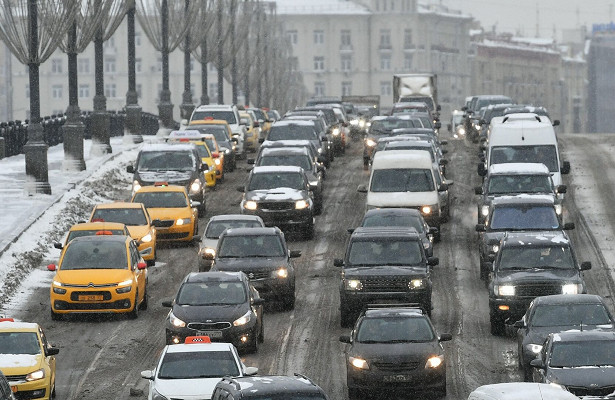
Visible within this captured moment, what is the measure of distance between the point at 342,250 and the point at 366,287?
32.0 feet

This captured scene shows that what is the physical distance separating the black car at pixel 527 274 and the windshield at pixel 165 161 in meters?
15.7

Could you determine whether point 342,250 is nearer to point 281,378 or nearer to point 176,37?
point 281,378

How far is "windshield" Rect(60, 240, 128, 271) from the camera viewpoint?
28.9 m

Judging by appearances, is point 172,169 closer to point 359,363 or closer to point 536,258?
point 536,258

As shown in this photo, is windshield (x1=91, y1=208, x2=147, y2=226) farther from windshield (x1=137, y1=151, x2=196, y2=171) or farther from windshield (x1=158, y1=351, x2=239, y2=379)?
windshield (x1=158, y1=351, x2=239, y2=379)

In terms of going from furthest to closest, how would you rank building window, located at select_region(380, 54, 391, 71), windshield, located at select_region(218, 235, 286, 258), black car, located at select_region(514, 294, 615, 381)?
building window, located at select_region(380, 54, 391, 71) < windshield, located at select_region(218, 235, 286, 258) < black car, located at select_region(514, 294, 615, 381)

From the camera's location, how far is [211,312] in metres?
24.9

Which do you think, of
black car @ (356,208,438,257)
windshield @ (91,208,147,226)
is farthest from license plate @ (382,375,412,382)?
windshield @ (91,208,147,226)

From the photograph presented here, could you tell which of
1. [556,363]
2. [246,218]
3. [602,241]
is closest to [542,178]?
[602,241]

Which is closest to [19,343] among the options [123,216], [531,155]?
[123,216]

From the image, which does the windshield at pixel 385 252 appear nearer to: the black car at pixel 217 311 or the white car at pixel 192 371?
the black car at pixel 217 311

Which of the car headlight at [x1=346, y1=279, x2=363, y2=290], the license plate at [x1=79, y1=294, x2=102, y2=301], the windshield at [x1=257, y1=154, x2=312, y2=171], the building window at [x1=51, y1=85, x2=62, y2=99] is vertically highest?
the windshield at [x1=257, y1=154, x2=312, y2=171]

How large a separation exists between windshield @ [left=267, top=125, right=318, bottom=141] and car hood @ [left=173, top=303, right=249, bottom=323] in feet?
81.0

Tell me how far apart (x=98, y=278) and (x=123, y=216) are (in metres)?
6.49
